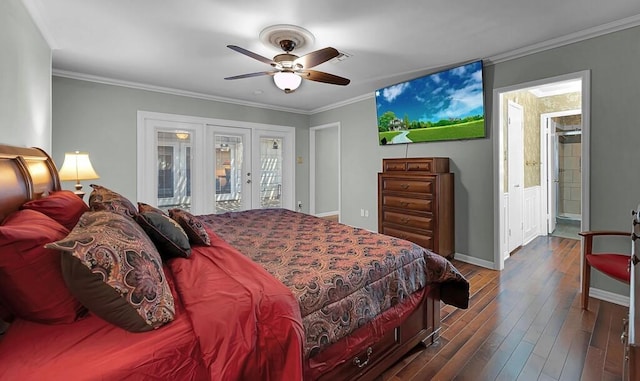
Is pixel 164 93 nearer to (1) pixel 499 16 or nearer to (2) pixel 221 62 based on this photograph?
(2) pixel 221 62

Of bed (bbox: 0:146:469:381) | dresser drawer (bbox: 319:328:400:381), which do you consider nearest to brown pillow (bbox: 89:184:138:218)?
bed (bbox: 0:146:469:381)

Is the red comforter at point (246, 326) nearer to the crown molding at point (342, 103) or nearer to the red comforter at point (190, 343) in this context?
the red comforter at point (190, 343)

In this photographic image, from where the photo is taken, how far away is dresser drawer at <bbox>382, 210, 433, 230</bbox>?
367 cm

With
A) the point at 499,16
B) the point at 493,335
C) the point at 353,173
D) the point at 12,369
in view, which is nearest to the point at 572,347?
the point at 493,335

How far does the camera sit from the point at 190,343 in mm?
1041

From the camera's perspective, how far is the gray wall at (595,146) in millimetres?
2602

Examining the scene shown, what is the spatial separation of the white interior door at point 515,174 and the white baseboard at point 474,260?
26.2 inches

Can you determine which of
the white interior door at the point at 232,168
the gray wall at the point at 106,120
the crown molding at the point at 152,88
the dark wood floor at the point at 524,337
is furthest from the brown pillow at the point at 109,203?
the white interior door at the point at 232,168

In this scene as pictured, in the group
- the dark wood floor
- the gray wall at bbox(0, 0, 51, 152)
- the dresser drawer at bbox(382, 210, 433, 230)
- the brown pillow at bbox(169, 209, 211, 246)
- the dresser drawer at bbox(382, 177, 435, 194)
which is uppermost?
the gray wall at bbox(0, 0, 51, 152)

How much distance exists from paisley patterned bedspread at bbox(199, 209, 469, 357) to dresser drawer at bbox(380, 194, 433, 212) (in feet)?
5.19

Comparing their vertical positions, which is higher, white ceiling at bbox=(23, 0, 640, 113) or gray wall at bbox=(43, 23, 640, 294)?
white ceiling at bbox=(23, 0, 640, 113)

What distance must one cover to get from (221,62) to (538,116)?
16.6 feet

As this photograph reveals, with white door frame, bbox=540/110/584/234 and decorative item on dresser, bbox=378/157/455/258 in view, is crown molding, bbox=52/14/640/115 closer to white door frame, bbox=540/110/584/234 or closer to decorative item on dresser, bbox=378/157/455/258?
decorative item on dresser, bbox=378/157/455/258

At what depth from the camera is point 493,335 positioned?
2189 millimetres
